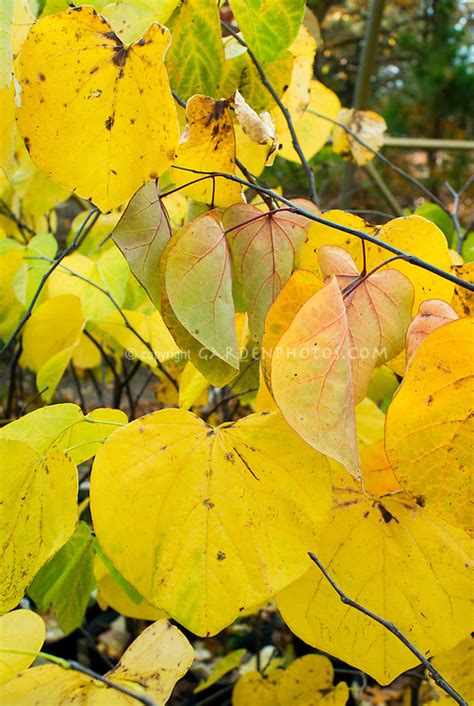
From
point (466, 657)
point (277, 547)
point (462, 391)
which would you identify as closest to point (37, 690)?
point (277, 547)

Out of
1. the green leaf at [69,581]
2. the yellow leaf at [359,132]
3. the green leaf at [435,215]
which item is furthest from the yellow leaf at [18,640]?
the yellow leaf at [359,132]

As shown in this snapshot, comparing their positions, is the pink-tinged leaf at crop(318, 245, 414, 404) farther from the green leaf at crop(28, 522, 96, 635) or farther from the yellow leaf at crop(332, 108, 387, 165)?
the yellow leaf at crop(332, 108, 387, 165)

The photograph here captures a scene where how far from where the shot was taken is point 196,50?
50cm

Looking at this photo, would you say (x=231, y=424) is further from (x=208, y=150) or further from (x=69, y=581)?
(x=69, y=581)

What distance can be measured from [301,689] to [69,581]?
28 centimetres

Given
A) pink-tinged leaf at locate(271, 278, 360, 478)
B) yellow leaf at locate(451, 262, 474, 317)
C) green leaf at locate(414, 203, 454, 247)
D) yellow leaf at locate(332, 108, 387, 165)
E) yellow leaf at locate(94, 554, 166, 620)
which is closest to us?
pink-tinged leaf at locate(271, 278, 360, 478)

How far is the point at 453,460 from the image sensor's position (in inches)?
12.4

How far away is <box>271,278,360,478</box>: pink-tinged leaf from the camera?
11.7 inches

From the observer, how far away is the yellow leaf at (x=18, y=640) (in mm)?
322

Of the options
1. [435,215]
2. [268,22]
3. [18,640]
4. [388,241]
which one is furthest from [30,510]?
[435,215]

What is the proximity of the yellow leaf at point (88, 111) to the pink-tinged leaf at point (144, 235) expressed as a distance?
4cm

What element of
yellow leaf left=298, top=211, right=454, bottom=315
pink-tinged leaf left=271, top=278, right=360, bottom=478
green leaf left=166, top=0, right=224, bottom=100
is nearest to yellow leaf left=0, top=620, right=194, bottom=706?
pink-tinged leaf left=271, top=278, right=360, bottom=478

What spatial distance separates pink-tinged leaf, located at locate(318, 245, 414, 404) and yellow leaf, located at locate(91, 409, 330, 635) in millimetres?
57

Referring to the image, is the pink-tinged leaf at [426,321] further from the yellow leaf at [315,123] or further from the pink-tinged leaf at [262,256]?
the yellow leaf at [315,123]
